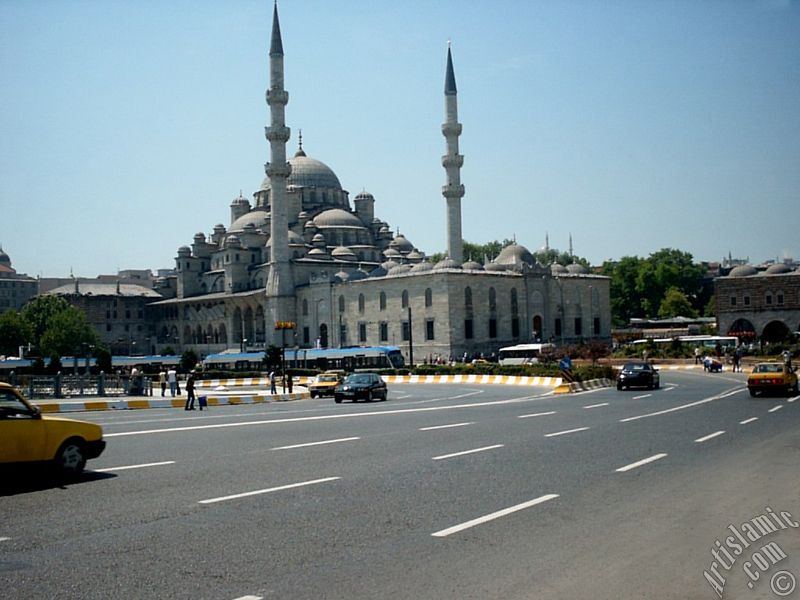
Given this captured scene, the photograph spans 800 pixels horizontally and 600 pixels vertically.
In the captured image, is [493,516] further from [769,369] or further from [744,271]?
[744,271]

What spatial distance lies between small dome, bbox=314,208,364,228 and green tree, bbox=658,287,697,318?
130 ft

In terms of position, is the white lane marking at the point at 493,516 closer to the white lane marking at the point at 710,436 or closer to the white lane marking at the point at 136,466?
the white lane marking at the point at 136,466

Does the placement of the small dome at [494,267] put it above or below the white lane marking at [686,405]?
above

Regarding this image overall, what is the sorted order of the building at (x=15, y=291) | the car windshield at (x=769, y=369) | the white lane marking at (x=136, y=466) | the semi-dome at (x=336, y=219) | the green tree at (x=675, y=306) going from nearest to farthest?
the white lane marking at (x=136, y=466) < the car windshield at (x=769, y=369) < the semi-dome at (x=336, y=219) < the green tree at (x=675, y=306) < the building at (x=15, y=291)

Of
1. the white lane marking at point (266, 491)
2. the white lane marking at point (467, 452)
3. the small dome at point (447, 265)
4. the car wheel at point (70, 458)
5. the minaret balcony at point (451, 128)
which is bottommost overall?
the white lane marking at point (467, 452)

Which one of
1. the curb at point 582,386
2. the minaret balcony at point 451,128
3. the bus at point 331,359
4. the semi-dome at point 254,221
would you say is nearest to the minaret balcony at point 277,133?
the minaret balcony at point 451,128

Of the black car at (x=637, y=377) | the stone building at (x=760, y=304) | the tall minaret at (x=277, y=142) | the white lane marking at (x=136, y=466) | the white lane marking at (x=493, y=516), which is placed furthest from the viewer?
the stone building at (x=760, y=304)

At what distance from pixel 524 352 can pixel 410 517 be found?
56.3 meters

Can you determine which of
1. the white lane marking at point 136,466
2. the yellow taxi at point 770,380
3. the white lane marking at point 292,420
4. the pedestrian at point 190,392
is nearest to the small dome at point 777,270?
the yellow taxi at point 770,380

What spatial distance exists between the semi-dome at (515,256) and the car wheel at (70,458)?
6979 cm

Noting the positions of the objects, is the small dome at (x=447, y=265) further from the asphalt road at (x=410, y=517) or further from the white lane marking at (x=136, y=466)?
the white lane marking at (x=136, y=466)

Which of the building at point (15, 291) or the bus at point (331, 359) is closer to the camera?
the bus at point (331, 359)

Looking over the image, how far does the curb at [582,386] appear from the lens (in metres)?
31.9

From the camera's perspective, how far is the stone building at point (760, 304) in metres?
76.8
